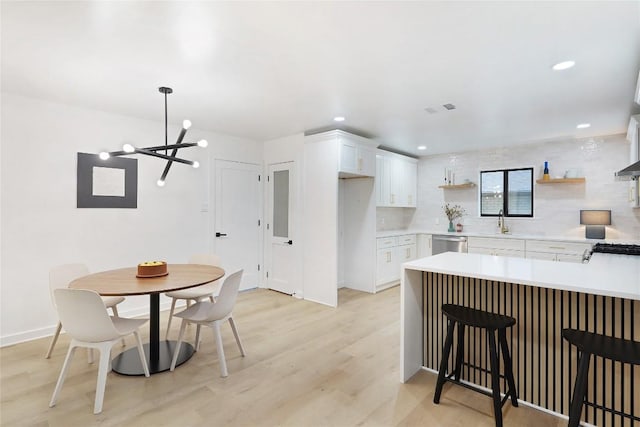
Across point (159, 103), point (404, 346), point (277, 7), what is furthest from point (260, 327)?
point (277, 7)

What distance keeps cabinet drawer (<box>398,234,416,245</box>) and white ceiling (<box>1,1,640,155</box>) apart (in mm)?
2426

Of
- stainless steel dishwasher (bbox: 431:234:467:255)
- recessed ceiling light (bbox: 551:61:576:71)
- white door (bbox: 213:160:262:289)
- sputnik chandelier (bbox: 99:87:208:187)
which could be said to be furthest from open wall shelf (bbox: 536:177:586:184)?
sputnik chandelier (bbox: 99:87:208:187)

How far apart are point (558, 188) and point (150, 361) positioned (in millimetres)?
6042

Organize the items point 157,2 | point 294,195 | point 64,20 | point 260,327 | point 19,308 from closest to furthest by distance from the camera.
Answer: point 157,2 < point 64,20 < point 19,308 < point 260,327 < point 294,195

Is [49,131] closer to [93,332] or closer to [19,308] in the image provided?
[19,308]

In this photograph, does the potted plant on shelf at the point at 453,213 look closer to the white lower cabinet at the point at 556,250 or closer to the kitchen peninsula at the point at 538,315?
the white lower cabinet at the point at 556,250

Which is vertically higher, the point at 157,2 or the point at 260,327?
the point at 157,2

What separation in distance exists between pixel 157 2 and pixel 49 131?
8.54 ft

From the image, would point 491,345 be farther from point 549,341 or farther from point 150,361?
point 150,361

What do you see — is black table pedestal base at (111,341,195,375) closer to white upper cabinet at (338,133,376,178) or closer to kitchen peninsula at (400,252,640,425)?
kitchen peninsula at (400,252,640,425)

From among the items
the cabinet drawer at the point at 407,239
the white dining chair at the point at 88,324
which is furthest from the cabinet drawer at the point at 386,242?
the white dining chair at the point at 88,324

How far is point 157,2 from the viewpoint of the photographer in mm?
1842

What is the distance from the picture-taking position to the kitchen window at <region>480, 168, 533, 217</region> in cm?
550

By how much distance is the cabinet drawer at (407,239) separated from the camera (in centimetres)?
583
